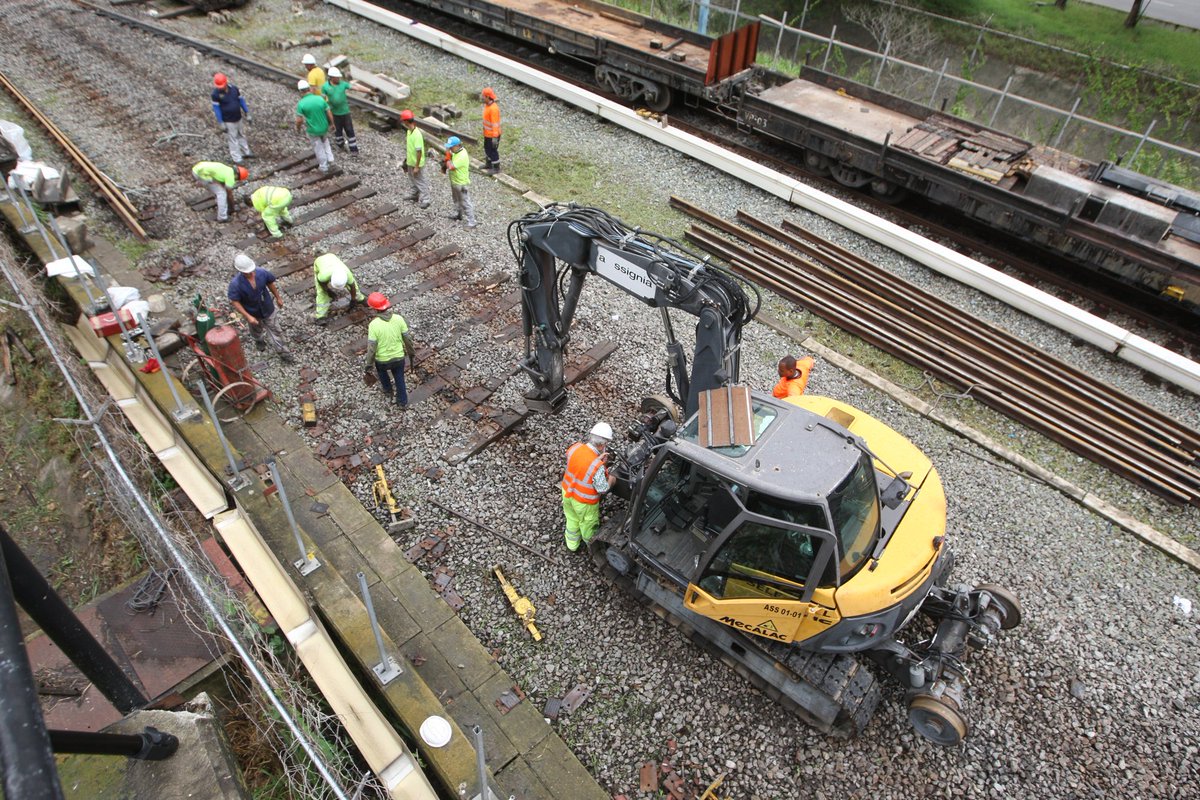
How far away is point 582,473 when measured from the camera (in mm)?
7113

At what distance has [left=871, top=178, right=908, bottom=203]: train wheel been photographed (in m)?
13.9

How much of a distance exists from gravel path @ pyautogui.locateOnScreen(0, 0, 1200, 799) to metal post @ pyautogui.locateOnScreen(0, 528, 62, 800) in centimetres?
554

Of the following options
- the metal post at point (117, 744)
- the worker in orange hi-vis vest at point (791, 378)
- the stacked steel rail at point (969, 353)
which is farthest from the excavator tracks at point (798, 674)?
the stacked steel rail at point (969, 353)

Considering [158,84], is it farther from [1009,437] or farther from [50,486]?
[1009,437]

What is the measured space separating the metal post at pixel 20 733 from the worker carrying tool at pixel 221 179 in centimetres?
1190

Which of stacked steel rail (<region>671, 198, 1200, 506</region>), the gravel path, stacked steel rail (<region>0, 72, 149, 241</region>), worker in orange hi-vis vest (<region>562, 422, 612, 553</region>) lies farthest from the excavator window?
stacked steel rail (<region>0, 72, 149, 241</region>)

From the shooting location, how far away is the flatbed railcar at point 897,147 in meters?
11.5

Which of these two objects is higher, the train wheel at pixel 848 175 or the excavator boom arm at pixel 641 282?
the excavator boom arm at pixel 641 282

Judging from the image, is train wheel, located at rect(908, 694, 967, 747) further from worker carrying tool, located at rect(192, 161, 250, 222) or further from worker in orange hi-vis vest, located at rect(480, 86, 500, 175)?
worker carrying tool, located at rect(192, 161, 250, 222)

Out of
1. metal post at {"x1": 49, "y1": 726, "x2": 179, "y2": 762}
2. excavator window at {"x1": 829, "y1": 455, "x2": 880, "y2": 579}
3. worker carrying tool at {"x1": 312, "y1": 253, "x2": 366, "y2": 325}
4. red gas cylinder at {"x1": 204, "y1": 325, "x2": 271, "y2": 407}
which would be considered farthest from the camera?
worker carrying tool at {"x1": 312, "y1": 253, "x2": 366, "y2": 325}

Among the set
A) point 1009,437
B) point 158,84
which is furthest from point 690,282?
point 158,84

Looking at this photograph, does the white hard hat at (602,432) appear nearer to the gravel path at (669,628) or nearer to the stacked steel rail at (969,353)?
the gravel path at (669,628)

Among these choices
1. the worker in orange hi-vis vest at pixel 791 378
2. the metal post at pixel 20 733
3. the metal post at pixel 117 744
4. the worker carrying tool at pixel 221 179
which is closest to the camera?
the metal post at pixel 20 733

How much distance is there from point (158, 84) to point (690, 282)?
50.5ft
